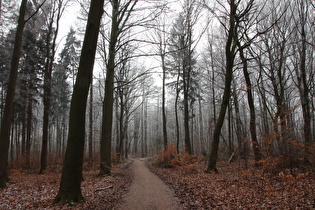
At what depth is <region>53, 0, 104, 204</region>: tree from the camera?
462 centimetres

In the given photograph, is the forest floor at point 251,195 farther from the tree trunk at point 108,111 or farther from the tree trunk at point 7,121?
the tree trunk at point 7,121

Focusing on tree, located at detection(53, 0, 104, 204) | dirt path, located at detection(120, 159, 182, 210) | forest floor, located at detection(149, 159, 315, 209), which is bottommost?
dirt path, located at detection(120, 159, 182, 210)

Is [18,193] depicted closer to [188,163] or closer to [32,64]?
[188,163]

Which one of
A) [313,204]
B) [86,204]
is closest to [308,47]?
[313,204]

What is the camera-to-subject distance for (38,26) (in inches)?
486

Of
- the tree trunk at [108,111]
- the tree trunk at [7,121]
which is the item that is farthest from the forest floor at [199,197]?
the tree trunk at [108,111]

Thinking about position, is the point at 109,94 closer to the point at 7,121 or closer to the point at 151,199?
the point at 7,121

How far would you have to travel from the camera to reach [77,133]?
472 cm

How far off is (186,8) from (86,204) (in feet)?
48.9

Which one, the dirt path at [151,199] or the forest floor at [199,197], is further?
the dirt path at [151,199]

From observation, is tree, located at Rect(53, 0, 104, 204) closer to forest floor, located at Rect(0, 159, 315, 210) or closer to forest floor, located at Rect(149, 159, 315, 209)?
forest floor, located at Rect(0, 159, 315, 210)

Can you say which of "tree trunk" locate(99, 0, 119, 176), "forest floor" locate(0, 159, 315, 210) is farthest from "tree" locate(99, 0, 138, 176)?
"forest floor" locate(0, 159, 315, 210)

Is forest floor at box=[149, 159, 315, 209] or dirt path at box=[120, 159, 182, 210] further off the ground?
forest floor at box=[149, 159, 315, 209]

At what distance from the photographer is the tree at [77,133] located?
4621 millimetres
